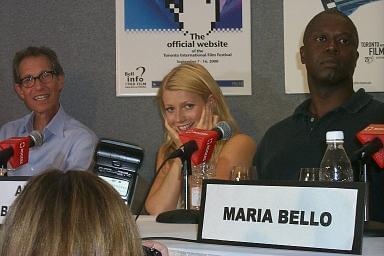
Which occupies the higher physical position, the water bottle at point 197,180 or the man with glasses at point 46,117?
the man with glasses at point 46,117

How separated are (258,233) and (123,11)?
2.07m

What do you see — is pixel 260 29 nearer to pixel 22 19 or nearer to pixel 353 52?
pixel 353 52

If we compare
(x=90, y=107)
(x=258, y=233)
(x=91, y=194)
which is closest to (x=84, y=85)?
(x=90, y=107)

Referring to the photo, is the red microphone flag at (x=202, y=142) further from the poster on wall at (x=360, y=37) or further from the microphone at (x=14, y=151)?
the poster on wall at (x=360, y=37)

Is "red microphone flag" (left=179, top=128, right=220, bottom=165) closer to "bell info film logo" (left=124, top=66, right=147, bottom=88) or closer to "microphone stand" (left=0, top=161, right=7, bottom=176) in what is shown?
"microphone stand" (left=0, top=161, right=7, bottom=176)

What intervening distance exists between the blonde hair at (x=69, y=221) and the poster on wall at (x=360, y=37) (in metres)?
2.36

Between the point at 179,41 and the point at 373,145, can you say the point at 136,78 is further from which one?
the point at 373,145

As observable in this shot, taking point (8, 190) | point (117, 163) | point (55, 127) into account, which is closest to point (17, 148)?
point (8, 190)

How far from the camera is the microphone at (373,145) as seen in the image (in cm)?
150

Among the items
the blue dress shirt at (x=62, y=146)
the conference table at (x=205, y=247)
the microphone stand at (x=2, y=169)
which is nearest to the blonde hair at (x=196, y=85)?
the blue dress shirt at (x=62, y=146)

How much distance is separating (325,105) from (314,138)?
13 centimetres

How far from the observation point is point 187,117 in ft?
8.56

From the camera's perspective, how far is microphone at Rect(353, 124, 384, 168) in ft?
4.94

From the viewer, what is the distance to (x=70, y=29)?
3229 millimetres
